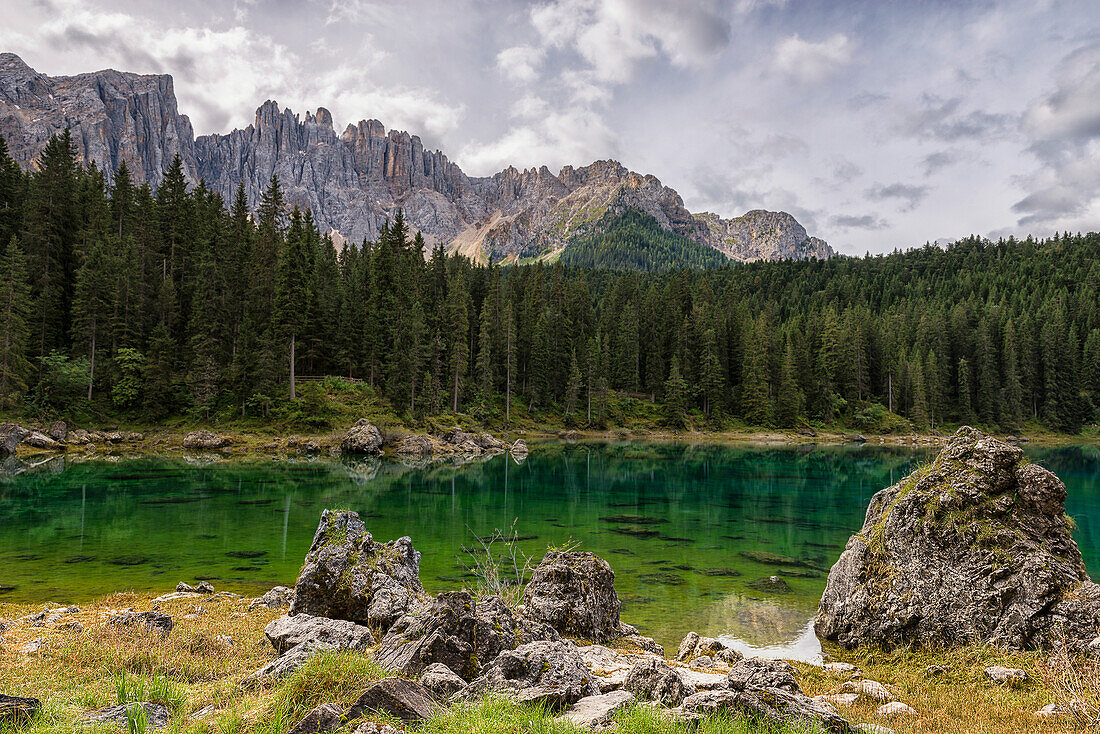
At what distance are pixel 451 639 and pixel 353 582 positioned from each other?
5.51 m

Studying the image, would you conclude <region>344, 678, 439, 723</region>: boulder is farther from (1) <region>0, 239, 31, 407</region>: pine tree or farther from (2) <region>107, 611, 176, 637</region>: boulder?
(1) <region>0, 239, 31, 407</region>: pine tree

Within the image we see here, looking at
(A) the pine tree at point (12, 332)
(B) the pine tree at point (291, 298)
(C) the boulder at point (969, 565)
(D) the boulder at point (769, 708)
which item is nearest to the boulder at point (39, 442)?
(A) the pine tree at point (12, 332)

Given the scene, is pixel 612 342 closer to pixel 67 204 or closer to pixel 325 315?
pixel 325 315

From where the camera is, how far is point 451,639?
739cm

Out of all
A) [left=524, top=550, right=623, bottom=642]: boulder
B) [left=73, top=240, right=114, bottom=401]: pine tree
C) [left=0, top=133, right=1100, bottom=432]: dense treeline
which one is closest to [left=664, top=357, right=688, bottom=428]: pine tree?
[left=0, top=133, right=1100, bottom=432]: dense treeline

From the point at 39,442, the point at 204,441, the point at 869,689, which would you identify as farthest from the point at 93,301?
the point at 869,689

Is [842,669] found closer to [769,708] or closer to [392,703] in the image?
[769,708]

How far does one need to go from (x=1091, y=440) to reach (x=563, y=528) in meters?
126

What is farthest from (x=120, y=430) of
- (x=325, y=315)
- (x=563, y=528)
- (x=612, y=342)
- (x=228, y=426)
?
(x=612, y=342)

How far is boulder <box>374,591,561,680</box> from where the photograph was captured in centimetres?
719

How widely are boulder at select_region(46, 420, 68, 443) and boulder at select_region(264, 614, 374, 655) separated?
2271 inches

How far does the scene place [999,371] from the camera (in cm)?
11306

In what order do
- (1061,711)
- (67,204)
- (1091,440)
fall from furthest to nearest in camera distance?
(1091,440) → (67,204) → (1061,711)

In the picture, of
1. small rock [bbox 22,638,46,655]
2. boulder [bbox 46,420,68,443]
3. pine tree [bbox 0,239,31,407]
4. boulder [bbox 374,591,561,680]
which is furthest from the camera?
boulder [bbox 46,420,68,443]
